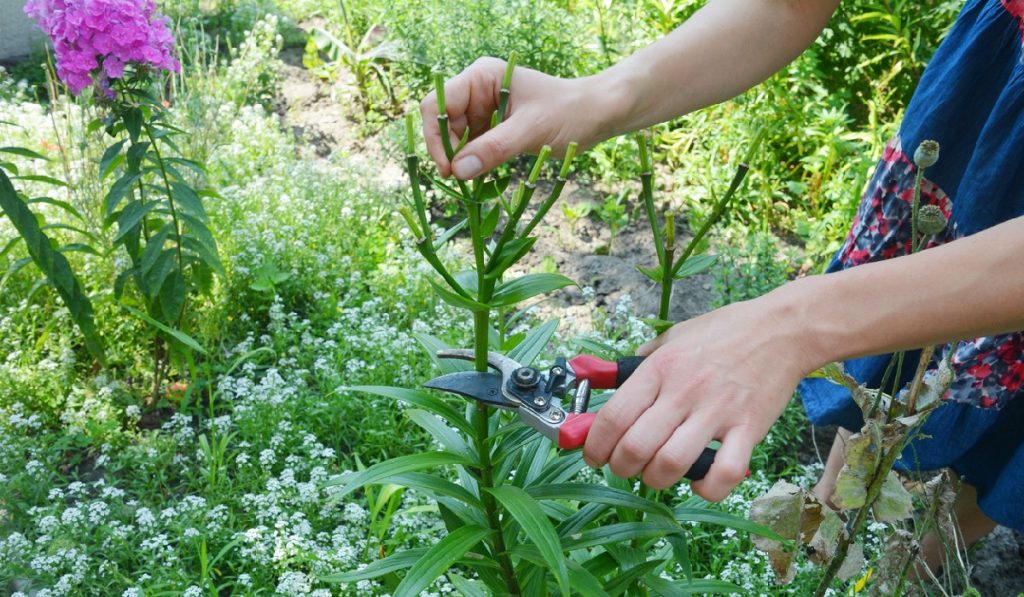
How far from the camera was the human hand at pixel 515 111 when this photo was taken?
4.71 feet

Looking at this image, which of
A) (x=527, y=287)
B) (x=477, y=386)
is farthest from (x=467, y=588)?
(x=527, y=287)

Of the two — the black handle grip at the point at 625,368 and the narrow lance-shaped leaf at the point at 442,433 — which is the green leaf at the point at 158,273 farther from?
the black handle grip at the point at 625,368

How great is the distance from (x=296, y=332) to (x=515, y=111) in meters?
1.97

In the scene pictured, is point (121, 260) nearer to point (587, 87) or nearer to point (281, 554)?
point (281, 554)

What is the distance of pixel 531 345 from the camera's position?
66.9 inches

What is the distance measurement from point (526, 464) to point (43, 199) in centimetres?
184

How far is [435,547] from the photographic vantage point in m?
1.43

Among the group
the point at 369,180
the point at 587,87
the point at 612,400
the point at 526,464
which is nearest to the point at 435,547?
the point at 526,464

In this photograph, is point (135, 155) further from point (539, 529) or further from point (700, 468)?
point (700, 468)

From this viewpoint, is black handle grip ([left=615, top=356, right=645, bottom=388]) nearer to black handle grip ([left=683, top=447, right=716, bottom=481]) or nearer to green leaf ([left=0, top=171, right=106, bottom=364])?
black handle grip ([left=683, top=447, right=716, bottom=481])

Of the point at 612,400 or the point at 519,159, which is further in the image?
the point at 519,159

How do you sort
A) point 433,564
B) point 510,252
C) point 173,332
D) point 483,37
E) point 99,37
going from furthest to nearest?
point 483,37 < point 173,332 < point 99,37 < point 433,564 < point 510,252

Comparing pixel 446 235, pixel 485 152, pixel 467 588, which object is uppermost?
pixel 485 152

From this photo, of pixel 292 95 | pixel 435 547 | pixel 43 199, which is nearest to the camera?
pixel 435 547
